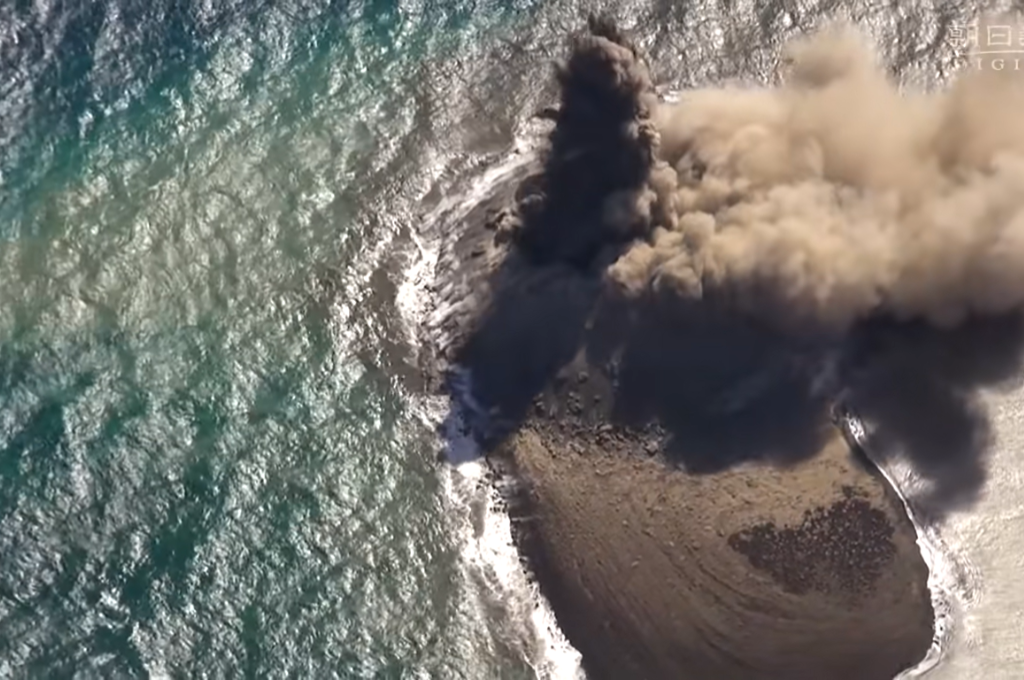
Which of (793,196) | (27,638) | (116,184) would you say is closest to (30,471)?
(27,638)

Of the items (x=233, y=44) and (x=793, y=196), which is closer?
(x=793, y=196)

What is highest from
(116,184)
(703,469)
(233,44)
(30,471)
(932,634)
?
(233,44)

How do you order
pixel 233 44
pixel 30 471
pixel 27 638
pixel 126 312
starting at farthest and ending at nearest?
pixel 233 44
pixel 126 312
pixel 30 471
pixel 27 638

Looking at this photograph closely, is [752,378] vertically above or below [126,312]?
below

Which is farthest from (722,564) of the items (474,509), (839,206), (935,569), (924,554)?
(839,206)

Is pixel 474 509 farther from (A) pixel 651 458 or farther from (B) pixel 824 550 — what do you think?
(B) pixel 824 550

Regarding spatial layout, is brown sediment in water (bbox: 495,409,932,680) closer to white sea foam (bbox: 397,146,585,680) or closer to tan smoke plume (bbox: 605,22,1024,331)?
white sea foam (bbox: 397,146,585,680)

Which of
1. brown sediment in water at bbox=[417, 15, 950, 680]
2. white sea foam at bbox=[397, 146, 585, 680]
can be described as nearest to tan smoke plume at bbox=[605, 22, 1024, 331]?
brown sediment in water at bbox=[417, 15, 950, 680]

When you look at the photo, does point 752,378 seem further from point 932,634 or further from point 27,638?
point 27,638

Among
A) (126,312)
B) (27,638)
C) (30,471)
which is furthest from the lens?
(126,312)
